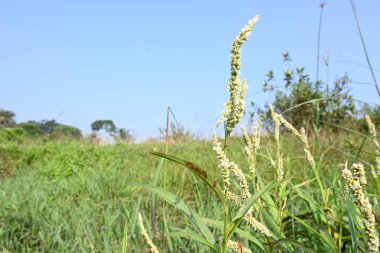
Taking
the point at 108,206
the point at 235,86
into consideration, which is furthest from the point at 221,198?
the point at 108,206

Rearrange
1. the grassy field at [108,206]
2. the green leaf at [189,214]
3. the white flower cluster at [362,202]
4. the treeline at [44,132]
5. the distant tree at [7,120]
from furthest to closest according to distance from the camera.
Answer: the distant tree at [7,120]
the treeline at [44,132]
the grassy field at [108,206]
the green leaf at [189,214]
the white flower cluster at [362,202]

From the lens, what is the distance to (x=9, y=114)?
30.7m

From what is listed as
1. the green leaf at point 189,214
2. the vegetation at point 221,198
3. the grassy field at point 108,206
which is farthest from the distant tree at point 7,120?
the green leaf at point 189,214

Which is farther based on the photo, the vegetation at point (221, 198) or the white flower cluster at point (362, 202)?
the vegetation at point (221, 198)

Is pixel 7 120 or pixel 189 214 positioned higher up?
pixel 7 120

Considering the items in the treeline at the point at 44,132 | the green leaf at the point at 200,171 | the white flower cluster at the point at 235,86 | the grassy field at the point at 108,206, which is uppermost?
the treeline at the point at 44,132

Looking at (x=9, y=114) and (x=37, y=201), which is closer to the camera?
(x=37, y=201)

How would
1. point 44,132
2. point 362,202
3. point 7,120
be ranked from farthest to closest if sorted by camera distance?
point 7,120 → point 44,132 → point 362,202

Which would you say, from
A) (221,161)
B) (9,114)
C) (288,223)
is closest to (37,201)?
(288,223)

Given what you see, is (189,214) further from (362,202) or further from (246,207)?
(362,202)

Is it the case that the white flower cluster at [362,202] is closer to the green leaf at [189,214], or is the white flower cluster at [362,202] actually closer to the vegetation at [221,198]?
the vegetation at [221,198]

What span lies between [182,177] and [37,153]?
709 centimetres

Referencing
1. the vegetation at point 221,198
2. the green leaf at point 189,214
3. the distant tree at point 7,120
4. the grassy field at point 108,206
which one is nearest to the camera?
the vegetation at point 221,198

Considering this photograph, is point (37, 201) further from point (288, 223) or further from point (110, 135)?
point (110, 135)
